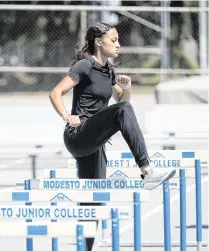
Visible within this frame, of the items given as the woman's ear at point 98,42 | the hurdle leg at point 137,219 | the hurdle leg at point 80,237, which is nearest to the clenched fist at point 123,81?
the woman's ear at point 98,42

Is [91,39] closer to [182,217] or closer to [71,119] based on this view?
[71,119]

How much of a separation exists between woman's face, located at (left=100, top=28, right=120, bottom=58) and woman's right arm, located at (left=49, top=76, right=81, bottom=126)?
36 cm

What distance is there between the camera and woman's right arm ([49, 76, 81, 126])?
7.63 metres

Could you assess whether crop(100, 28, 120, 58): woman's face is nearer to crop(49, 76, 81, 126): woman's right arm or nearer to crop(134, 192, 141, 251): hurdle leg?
crop(49, 76, 81, 126): woman's right arm

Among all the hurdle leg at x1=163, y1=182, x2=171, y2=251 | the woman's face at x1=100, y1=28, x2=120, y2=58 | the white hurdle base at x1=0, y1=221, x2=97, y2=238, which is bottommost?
the white hurdle base at x1=0, y1=221, x2=97, y2=238

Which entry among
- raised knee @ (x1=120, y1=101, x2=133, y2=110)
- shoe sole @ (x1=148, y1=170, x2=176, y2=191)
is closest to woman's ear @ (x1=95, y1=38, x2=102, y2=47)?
raised knee @ (x1=120, y1=101, x2=133, y2=110)

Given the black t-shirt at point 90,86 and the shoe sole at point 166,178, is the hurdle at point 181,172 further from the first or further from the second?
the black t-shirt at point 90,86

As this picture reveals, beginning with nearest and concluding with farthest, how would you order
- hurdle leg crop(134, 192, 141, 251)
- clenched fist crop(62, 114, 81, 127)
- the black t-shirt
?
hurdle leg crop(134, 192, 141, 251)
clenched fist crop(62, 114, 81, 127)
the black t-shirt

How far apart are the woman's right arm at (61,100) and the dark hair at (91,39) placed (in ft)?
0.87

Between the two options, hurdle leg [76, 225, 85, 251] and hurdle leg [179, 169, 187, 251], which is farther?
hurdle leg [179, 169, 187, 251]

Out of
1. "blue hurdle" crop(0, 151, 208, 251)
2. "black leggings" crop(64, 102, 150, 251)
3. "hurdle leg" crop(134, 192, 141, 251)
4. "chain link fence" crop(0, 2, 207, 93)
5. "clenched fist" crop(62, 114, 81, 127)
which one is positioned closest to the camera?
"hurdle leg" crop(134, 192, 141, 251)

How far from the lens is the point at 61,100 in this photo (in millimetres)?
7762

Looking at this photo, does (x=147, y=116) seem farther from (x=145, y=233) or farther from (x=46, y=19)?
(x=46, y=19)

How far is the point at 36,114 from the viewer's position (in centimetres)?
2411
